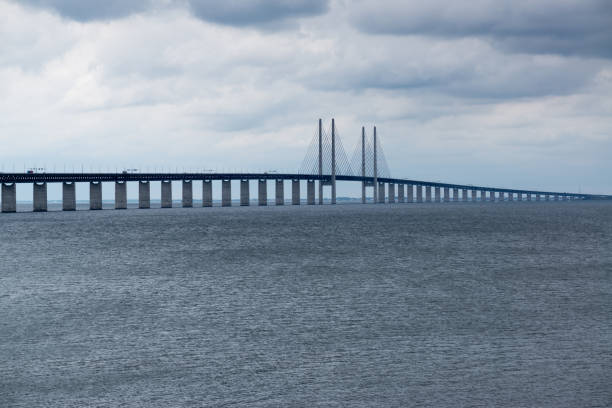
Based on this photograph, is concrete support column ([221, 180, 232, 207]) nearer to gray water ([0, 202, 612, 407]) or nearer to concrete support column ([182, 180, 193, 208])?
concrete support column ([182, 180, 193, 208])

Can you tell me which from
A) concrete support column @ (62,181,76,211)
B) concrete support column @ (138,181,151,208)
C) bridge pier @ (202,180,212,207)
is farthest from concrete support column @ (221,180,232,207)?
concrete support column @ (62,181,76,211)

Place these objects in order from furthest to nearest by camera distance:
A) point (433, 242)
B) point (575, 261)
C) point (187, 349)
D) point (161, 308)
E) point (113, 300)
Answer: point (433, 242)
point (575, 261)
point (113, 300)
point (161, 308)
point (187, 349)

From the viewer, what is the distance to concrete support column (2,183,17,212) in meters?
144

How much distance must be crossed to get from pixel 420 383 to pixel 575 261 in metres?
39.9

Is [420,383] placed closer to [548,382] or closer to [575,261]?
[548,382]

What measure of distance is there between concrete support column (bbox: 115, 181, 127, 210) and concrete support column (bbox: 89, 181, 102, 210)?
4711 millimetres

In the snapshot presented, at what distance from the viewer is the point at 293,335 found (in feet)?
84.3

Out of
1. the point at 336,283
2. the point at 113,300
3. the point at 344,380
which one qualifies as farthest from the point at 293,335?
the point at 336,283

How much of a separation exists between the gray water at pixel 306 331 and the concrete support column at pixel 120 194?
113 meters

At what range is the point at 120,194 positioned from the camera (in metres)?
174

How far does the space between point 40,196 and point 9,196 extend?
10862 millimetres

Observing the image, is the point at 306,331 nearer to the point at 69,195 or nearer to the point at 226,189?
the point at 69,195

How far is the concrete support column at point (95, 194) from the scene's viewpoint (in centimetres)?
16075

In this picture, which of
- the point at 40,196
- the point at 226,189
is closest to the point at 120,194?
the point at 40,196
